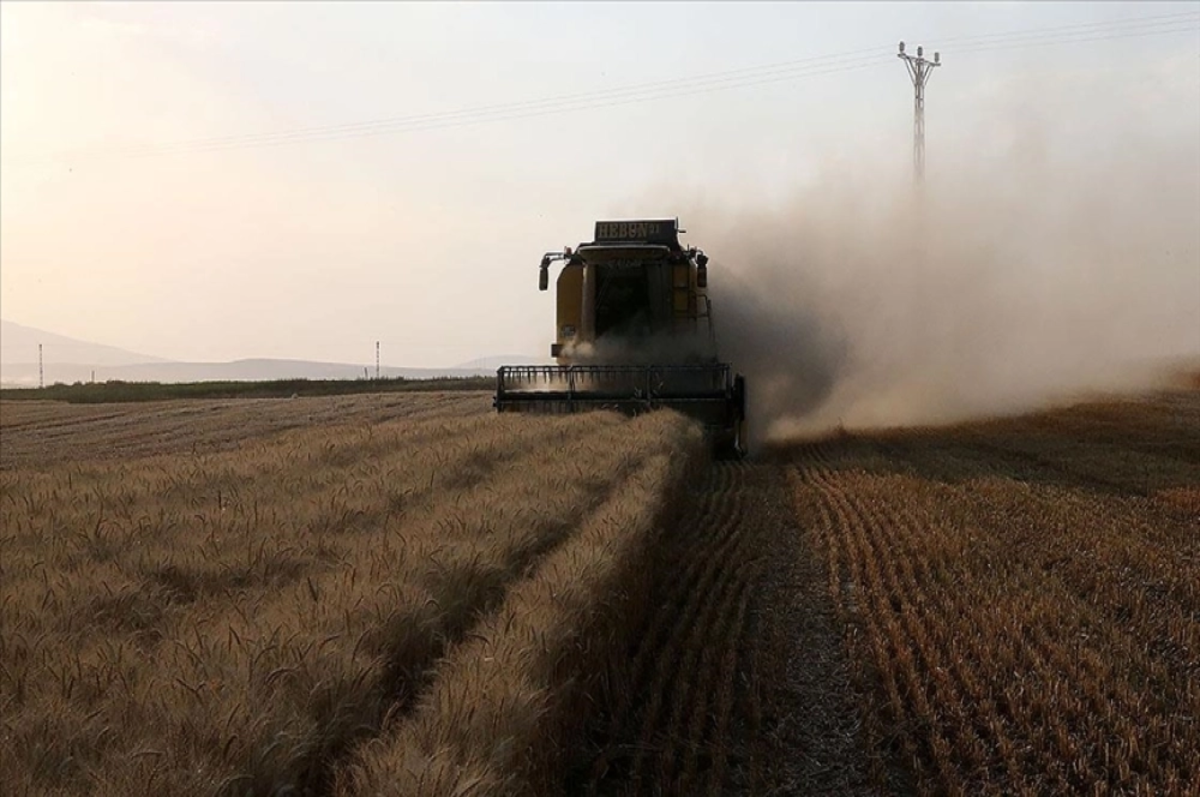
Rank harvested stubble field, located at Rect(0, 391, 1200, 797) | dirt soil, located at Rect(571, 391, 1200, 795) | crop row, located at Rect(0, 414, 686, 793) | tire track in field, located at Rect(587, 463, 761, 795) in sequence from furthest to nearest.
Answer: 1. dirt soil, located at Rect(571, 391, 1200, 795)
2. tire track in field, located at Rect(587, 463, 761, 795)
3. harvested stubble field, located at Rect(0, 391, 1200, 797)
4. crop row, located at Rect(0, 414, 686, 793)

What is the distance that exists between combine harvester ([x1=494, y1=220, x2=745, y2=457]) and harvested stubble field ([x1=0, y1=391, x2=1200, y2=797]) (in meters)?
6.90

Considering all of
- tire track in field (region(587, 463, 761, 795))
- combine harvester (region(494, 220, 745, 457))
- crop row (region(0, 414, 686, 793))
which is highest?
combine harvester (region(494, 220, 745, 457))

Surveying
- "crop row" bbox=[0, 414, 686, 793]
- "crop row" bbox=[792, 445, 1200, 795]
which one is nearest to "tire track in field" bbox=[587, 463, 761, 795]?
"crop row" bbox=[792, 445, 1200, 795]

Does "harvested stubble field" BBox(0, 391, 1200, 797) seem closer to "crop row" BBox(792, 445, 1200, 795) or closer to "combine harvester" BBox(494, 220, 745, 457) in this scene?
"crop row" BBox(792, 445, 1200, 795)

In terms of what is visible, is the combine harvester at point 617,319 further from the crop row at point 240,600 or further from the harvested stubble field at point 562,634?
the crop row at point 240,600

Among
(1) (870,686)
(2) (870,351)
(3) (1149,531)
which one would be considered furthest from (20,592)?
(2) (870,351)

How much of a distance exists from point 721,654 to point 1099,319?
2694 cm

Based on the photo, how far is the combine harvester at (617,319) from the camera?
1978 centimetres

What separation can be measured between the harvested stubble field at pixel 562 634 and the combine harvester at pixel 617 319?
6897 millimetres

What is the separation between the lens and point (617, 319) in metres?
20.5

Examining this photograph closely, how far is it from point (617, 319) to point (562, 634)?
51.0 feet

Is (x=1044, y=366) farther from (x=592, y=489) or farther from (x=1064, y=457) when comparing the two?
(x=592, y=489)

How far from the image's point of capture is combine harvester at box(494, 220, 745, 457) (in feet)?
64.9

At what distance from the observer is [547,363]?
844 inches
